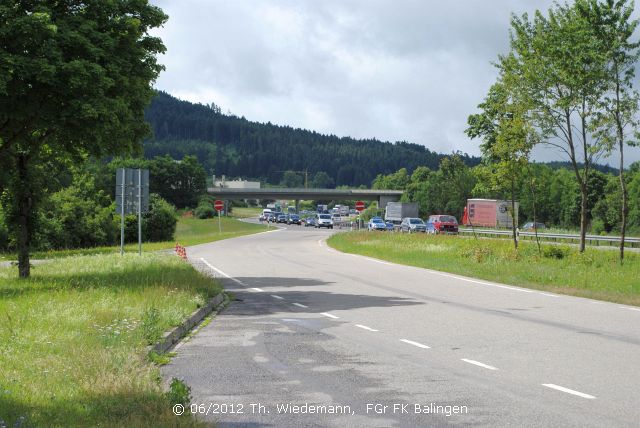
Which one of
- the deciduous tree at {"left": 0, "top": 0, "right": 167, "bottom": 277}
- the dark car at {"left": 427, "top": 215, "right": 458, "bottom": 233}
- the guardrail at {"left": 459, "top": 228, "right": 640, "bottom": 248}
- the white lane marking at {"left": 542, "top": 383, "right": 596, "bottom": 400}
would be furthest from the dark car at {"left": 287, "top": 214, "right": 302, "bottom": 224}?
the white lane marking at {"left": 542, "top": 383, "right": 596, "bottom": 400}

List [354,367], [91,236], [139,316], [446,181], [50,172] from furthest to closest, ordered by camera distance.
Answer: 1. [446,181]
2. [91,236]
3. [50,172]
4. [139,316]
5. [354,367]

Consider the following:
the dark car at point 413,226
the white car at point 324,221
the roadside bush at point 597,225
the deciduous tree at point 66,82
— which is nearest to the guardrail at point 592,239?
the dark car at point 413,226

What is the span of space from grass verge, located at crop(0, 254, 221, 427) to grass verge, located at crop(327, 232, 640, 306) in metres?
9.87

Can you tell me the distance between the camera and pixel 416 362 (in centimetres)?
999

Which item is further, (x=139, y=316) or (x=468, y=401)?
(x=139, y=316)

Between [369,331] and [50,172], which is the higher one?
[50,172]

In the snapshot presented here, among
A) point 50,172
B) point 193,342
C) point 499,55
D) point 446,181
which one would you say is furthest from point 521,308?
point 446,181

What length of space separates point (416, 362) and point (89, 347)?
13.3 ft

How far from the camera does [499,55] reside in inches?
1452

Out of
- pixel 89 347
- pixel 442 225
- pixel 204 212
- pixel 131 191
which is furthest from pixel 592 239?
pixel 204 212

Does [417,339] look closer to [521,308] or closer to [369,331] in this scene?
[369,331]

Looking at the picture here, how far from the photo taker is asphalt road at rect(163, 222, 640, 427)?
7301 millimetres

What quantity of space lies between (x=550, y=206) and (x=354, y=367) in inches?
5115

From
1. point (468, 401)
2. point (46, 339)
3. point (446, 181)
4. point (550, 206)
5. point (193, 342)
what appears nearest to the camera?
point (468, 401)
